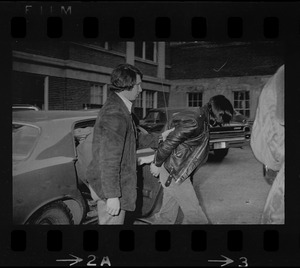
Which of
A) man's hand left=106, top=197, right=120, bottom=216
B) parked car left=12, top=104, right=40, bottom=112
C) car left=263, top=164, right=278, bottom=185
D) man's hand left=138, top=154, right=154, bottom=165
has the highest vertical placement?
parked car left=12, top=104, right=40, bottom=112

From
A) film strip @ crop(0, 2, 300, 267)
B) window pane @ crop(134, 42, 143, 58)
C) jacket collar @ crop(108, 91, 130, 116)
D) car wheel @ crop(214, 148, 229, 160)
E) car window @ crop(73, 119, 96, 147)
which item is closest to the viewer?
jacket collar @ crop(108, 91, 130, 116)

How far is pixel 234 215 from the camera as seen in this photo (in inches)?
150

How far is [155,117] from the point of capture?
151 inches

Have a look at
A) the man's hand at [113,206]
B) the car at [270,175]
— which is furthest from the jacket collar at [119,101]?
the car at [270,175]

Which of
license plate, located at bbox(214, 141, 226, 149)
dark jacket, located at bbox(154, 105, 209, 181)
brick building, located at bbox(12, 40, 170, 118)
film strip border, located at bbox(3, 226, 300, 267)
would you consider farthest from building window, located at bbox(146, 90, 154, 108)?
film strip border, located at bbox(3, 226, 300, 267)

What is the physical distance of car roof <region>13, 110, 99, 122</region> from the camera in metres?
3.53

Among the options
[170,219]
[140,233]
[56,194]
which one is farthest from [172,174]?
[56,194]

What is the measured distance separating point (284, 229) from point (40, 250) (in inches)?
108

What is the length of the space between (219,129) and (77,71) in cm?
181

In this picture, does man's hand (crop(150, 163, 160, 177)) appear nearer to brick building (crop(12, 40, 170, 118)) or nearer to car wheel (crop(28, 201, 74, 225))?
brick building (crop(12, 40, 170, 118))

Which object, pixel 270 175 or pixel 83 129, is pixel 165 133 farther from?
pixel 270 175

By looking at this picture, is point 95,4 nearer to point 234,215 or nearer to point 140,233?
point 140,233

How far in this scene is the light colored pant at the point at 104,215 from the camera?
3.30 meters

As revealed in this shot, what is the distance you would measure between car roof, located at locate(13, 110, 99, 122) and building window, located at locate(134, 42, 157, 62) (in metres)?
0.84
